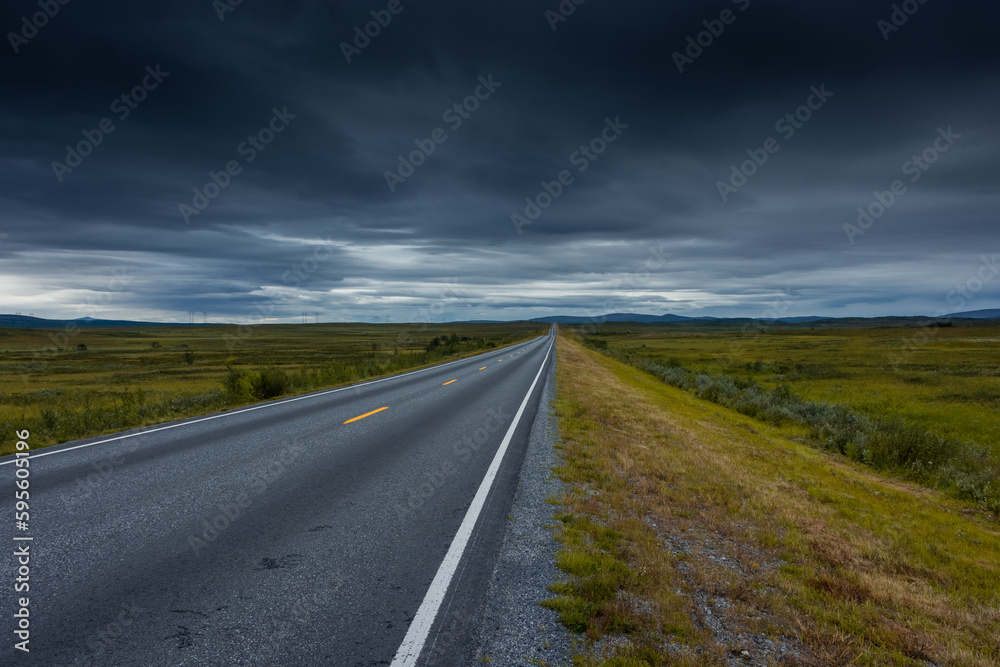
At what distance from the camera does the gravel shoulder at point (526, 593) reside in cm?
331

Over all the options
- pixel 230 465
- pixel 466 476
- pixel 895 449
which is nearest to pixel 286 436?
pixel 230 465

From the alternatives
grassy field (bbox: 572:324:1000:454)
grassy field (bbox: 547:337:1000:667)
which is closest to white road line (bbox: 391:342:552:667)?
grassy field (bbox: 547:337:1000:667)

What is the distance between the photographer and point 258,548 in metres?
4.76

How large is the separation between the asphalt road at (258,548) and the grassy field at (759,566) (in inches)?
40.3

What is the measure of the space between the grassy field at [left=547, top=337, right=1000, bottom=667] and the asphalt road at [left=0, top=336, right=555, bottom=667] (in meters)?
1.02

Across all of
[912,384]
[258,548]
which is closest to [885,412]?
[912,384]

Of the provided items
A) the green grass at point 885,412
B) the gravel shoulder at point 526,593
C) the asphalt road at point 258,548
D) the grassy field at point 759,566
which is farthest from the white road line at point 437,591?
the green grass at point 885,412

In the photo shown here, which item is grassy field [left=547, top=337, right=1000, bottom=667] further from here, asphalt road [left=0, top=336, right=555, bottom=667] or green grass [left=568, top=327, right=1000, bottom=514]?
green grass [left=568, top=327, right=1000, bottom=514]

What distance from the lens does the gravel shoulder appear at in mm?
3314

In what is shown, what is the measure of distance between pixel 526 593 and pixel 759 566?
257cm

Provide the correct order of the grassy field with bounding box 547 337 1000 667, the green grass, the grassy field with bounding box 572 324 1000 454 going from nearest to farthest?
the grassy field with bounding box 547 337 1000 667, the green grass, the grassy field with bounding box 572 324 1000 454

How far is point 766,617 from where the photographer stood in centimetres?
398

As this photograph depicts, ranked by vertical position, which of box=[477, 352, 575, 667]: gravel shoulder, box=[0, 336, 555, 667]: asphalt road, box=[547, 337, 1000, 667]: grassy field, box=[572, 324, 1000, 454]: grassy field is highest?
box=[0, 336, 555, 667]: asphalt road

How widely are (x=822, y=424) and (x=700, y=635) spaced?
18.0 metres
